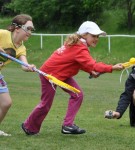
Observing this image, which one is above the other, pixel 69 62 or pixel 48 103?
pixel 69 62

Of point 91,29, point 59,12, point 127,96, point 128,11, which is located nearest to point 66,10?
point 59,12

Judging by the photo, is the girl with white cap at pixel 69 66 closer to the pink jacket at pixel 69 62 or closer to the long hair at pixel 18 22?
the pink jacket at pixel 69 62

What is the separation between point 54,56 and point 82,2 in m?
41.0

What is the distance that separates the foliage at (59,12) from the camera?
4838cm

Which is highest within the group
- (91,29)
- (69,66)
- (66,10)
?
(91,29)

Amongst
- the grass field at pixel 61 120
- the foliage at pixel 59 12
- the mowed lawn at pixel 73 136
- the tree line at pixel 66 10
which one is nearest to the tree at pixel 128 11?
the tree line at pixel 66 10

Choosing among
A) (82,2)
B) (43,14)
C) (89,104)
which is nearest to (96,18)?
(82,2)

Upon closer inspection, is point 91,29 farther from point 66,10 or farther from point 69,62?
point 66,10

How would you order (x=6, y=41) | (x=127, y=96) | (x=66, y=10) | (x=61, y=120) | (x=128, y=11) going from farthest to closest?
(x=66, y=10)
(x=128, y=11)
(x=61, y=120)
(x=6, y=41)
(x=127, y=96)

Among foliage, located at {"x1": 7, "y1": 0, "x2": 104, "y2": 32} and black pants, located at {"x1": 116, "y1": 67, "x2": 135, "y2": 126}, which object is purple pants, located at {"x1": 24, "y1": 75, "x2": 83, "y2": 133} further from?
foliage, located at {"x1": 7, "y1": 0, "x2": 104, "y2": 32}

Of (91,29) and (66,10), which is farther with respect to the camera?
(66,10)

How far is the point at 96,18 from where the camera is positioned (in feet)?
155

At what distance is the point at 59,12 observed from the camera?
165 ft

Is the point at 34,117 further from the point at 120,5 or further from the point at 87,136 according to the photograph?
the point at 120,5
